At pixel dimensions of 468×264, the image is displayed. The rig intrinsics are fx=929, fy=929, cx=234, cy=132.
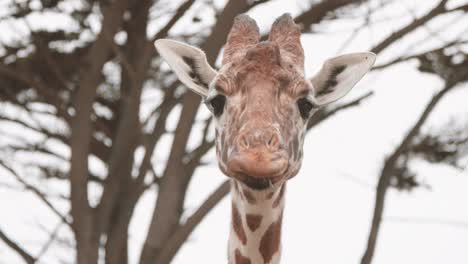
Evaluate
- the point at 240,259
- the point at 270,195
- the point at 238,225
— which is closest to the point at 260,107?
the point at 270,195

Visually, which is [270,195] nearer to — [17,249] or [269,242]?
[269,242]

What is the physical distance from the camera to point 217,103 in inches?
167

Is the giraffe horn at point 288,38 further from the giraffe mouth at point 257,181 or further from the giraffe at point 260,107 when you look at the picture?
the giraffe mouth at point 257,181

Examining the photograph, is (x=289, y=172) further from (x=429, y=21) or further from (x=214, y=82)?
(x=429, y=21)

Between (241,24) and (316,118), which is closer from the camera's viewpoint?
(241,24)

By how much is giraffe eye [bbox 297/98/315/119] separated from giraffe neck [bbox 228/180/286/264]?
0.36m

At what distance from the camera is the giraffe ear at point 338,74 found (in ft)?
15.2

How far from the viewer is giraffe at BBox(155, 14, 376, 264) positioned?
3.70 m

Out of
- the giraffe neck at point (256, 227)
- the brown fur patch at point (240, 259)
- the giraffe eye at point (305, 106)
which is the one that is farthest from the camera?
the brown fur patch at point (240, 259)

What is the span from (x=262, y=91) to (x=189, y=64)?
89 centimetres

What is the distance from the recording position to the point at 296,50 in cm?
456

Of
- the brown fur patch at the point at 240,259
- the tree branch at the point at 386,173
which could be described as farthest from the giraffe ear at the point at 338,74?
the tree branch at the point at 386,173

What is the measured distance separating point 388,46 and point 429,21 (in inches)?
16.2

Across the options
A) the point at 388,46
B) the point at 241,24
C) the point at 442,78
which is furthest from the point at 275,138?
the point at 442,78
